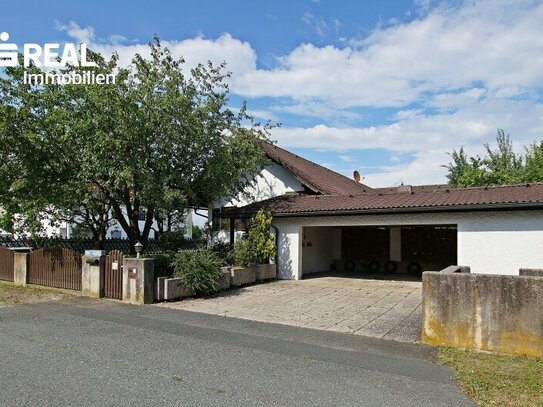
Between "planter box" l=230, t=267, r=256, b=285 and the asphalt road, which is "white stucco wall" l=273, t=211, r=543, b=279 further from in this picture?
the asphalt road

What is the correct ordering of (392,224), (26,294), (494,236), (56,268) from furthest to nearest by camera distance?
(392,224)
(56,268)
(494,236)
(26,294)

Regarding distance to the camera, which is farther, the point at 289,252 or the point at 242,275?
the point at 289,252

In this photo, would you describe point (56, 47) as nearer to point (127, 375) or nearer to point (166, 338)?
point (166, 338)

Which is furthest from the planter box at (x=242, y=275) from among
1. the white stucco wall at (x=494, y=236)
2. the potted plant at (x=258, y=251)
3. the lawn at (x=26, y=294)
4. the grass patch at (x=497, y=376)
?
the grass patch at (x=497, y=376)

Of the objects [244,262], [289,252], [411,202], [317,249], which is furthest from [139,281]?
[317,249]

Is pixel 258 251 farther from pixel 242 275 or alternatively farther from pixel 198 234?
pixel 198 234

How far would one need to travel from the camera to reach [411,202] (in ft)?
46.9

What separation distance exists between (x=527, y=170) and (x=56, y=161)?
24.3m

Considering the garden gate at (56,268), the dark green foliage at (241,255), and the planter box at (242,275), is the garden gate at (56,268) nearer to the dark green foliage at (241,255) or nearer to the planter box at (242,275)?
the planter box at (242,275)

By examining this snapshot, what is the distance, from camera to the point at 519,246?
1220 cm

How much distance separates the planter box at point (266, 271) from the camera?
15000 mm

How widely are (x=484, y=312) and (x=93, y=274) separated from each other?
956 cm

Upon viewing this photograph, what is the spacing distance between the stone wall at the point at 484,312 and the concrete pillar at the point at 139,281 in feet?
21.8

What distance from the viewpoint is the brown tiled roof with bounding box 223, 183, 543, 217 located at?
12.5 meters
